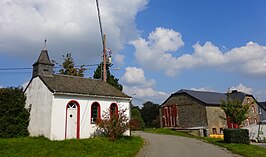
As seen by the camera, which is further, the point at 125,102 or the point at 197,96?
the point at 197,96

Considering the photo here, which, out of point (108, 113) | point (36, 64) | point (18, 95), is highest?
point (36, 64)

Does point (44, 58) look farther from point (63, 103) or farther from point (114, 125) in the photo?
point (114, 125)

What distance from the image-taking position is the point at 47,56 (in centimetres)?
2284

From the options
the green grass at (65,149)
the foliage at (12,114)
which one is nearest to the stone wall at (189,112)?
the green grass at (65,149)

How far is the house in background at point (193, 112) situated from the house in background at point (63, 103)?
57.6 feet

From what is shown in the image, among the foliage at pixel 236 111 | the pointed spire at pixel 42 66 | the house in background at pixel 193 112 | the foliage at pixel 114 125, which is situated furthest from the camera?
the house in background at pixel 193 112

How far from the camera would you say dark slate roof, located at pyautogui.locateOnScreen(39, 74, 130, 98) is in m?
20.0

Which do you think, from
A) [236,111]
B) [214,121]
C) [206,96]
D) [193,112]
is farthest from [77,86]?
[206,96]

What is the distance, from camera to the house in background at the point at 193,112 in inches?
1516

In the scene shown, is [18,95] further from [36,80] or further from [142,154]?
[142,154]

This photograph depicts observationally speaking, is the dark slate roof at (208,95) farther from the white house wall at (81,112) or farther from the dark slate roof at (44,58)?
the dark slate roof at (44,58)

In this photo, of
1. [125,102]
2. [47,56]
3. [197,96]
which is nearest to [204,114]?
[197,96]

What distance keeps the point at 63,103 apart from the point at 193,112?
25.5 metres

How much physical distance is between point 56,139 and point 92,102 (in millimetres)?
4189
